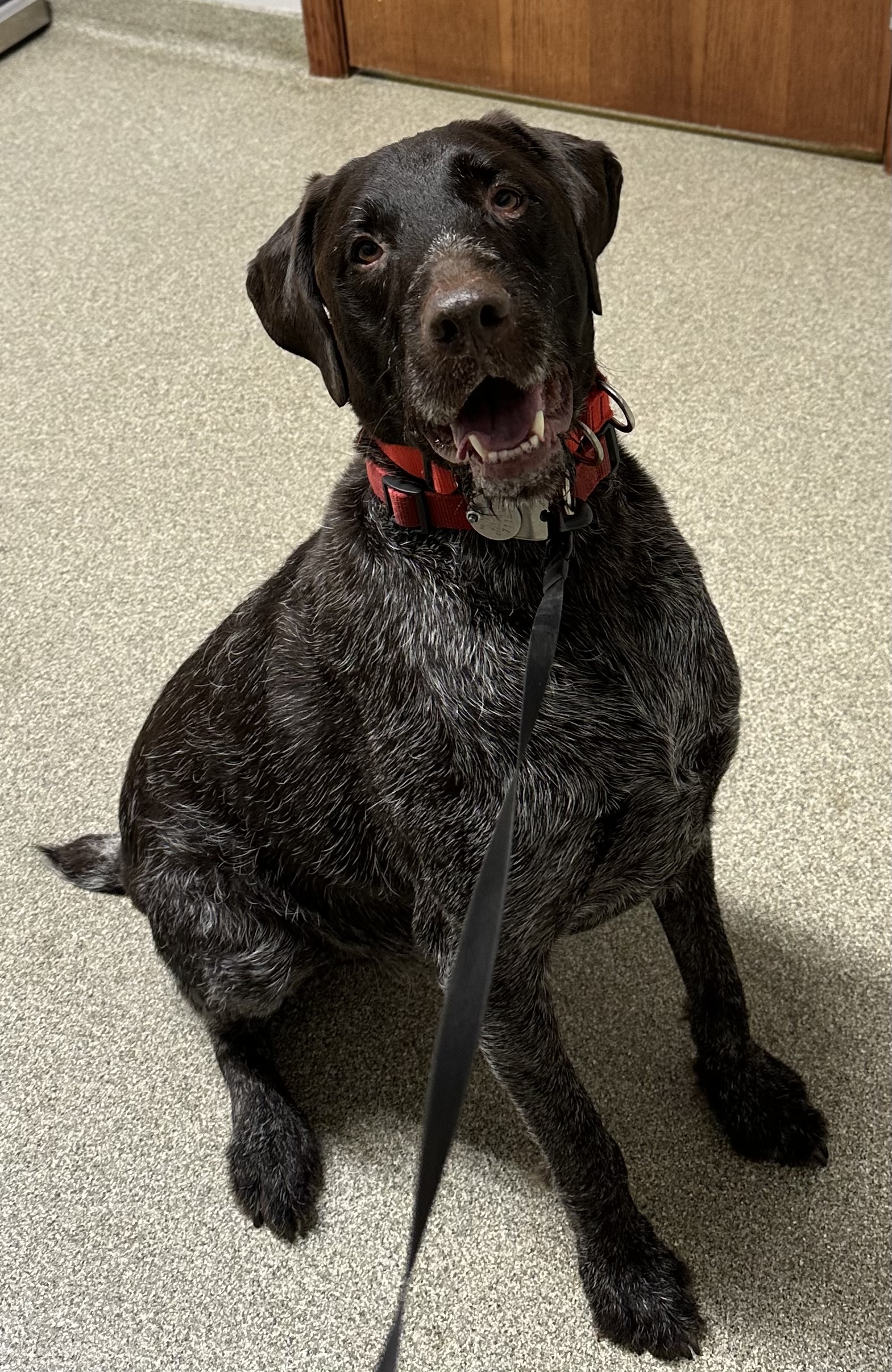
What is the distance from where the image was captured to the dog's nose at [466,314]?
1.13 metres

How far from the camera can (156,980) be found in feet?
6.31

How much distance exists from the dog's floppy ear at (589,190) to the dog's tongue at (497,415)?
19 cm

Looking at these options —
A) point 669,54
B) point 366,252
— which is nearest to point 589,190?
point 366,252

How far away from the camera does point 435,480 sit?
1.30 meters

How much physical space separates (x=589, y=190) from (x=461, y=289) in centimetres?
28

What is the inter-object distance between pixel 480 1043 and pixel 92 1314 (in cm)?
58

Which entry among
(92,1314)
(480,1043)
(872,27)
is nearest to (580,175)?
(480,1043)

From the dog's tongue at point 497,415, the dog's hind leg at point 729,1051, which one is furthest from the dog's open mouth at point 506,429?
the dog's hind leg at point 729,1051

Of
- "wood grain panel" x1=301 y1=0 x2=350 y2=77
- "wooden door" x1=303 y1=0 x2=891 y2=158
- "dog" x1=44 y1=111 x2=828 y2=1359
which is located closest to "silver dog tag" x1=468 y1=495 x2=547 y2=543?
"dog" x1=44 y1=111 x2=828 y2=1359

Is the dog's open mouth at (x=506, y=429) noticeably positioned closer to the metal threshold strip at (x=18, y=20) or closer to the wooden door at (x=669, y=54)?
the wooden door at (x=669, y=54)

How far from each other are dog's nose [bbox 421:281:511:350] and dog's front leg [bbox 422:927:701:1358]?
23.1 inches

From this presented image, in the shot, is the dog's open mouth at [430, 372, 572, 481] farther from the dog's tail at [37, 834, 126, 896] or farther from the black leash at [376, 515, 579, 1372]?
the dog's tail at [37, 834, 126, 896]

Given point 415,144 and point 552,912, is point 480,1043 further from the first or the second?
point 415,144

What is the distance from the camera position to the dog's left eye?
1.25 m
